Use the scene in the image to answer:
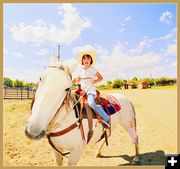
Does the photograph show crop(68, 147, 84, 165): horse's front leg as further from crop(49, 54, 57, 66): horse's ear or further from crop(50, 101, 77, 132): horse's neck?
crop(49, 54, 57, 66): horse's ear

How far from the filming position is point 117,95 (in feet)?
16.1

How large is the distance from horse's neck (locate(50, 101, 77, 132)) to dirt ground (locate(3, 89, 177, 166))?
1287 mm

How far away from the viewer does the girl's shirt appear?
3963 millimetres

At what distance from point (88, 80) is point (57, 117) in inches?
28.4

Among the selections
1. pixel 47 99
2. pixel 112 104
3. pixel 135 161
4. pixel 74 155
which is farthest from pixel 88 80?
pixel 135 161

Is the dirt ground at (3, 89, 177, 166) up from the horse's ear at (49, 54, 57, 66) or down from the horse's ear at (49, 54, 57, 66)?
down

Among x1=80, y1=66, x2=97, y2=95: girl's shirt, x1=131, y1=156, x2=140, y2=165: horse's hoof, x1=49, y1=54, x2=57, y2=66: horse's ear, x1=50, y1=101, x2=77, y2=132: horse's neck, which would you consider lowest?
x1=131, y1=156, x2=140, y2=165: horse's hoof

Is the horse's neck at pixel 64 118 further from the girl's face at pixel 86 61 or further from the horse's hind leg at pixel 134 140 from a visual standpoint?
the horse's hind leg at pixel 134 140

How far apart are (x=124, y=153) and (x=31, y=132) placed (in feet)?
8.13

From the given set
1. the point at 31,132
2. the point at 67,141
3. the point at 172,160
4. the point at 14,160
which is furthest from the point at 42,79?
the point at 14,160

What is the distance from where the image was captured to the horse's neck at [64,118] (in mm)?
3598

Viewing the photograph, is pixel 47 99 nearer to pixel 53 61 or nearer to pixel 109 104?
pixel 53 61

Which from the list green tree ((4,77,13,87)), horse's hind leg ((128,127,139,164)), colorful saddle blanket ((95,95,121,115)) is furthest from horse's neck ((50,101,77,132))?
green tree ((4,77,13,87))

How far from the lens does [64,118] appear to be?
369 centimetres
